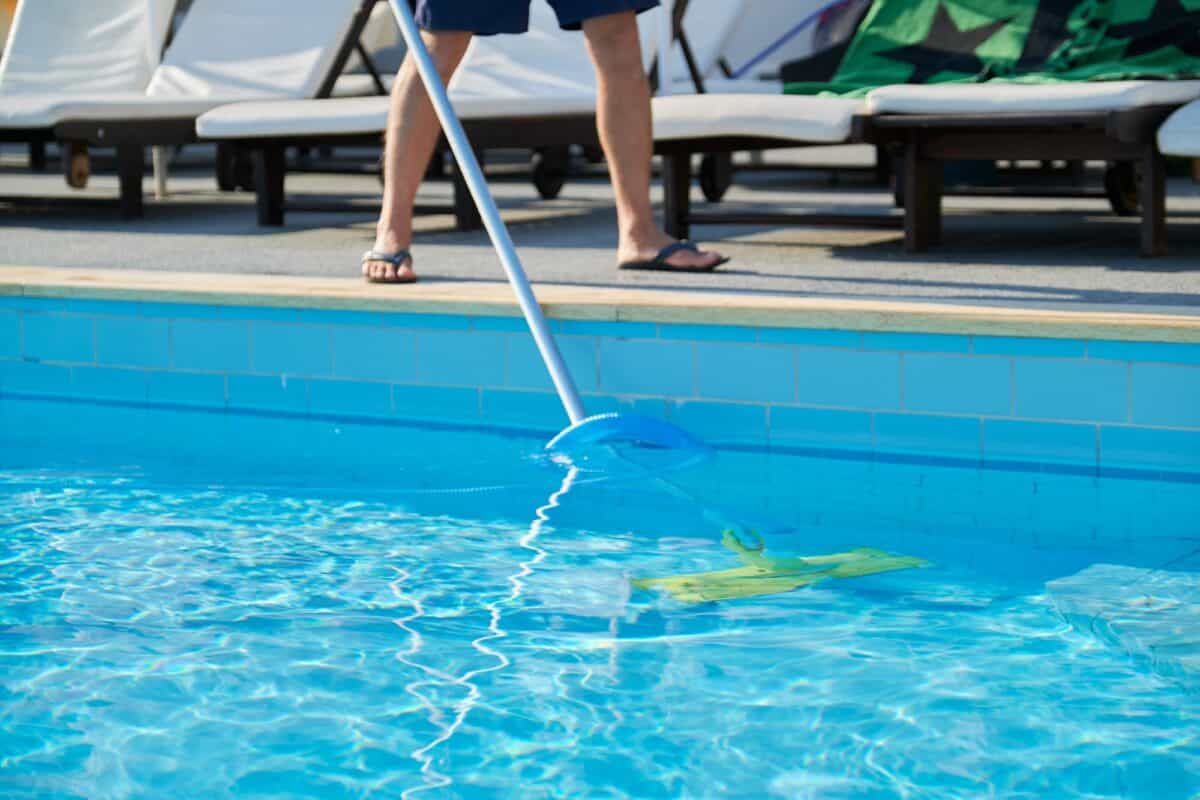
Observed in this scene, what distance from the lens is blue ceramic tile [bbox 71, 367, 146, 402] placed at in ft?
13.8

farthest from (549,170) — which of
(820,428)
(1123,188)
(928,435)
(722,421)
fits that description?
(928,435)

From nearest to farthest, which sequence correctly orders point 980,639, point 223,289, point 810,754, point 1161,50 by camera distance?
1. point 810,754
2. point 980,639
3. point 223,289
4. point 1161,50

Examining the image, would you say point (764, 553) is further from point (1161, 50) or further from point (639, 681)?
point (1161, 50)

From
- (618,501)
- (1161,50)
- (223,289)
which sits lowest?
(618,501)

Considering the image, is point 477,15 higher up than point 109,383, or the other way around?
point 477,15

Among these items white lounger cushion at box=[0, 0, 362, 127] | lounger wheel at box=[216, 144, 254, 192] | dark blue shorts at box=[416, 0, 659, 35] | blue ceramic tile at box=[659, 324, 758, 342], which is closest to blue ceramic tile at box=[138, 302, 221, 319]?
dark blue shorts at box=[416, 0, 659, 35]

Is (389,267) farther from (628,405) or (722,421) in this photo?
(722,421)

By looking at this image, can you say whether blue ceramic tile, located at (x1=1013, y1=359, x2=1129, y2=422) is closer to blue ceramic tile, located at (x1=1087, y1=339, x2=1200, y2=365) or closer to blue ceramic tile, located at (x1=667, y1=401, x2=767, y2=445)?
blue ceramic tile, located at (x1=1087, y1=339, x2=1200, y2=365)

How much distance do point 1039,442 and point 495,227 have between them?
1155mm

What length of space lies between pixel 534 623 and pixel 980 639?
61cm

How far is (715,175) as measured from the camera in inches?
258

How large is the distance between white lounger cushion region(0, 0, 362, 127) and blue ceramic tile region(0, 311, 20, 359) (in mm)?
2048

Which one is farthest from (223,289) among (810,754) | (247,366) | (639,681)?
(810,754)

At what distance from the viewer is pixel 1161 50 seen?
203 inches
